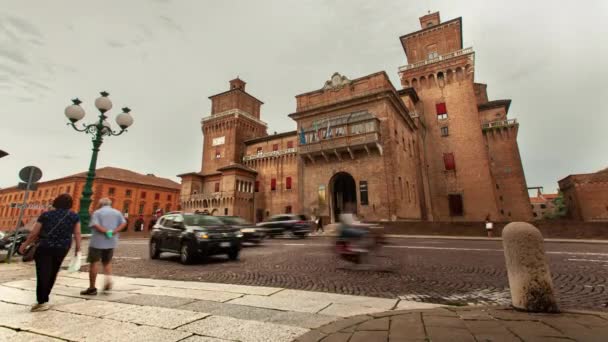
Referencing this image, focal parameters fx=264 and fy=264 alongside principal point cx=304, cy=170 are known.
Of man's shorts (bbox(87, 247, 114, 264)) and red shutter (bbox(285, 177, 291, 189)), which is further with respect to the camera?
red shutter (bbox(285, 177, 291, 189))

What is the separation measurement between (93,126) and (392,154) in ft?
71.8

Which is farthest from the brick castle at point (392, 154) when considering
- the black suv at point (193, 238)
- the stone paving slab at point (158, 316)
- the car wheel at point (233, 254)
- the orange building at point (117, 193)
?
the stone paving slab at point (158, 316)

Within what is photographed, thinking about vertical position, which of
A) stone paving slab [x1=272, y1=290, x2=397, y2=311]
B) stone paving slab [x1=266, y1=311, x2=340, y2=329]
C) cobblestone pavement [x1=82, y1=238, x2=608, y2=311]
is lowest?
cobblestone pavement [x1=82, y1=238, x2=608, y2=311]

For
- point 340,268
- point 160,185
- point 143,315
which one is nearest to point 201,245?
point 340,268

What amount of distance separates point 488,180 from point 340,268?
30.7 meters

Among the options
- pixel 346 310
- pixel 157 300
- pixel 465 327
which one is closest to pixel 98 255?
pixel 157 300

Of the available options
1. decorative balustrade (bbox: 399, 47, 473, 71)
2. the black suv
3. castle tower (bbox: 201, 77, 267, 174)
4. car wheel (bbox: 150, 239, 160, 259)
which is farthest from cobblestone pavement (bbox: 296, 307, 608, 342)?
castle tower (bbox: 201, 77, 267, 174)

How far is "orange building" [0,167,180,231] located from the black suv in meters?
48.7

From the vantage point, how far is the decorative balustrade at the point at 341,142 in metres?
24.5

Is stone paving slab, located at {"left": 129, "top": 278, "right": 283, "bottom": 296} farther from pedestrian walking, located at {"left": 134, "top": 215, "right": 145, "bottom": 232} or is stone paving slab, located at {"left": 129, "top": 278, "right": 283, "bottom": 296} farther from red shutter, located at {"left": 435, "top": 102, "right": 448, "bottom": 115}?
pedestrian walking, located at {"left": 134, "top": 215, "right": 145, "bottom": 232}

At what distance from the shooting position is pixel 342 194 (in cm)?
2994

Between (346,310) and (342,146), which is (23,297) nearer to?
(346,310)

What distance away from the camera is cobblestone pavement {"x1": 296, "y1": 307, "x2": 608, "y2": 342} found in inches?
91.2

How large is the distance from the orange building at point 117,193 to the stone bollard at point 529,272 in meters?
58.3
